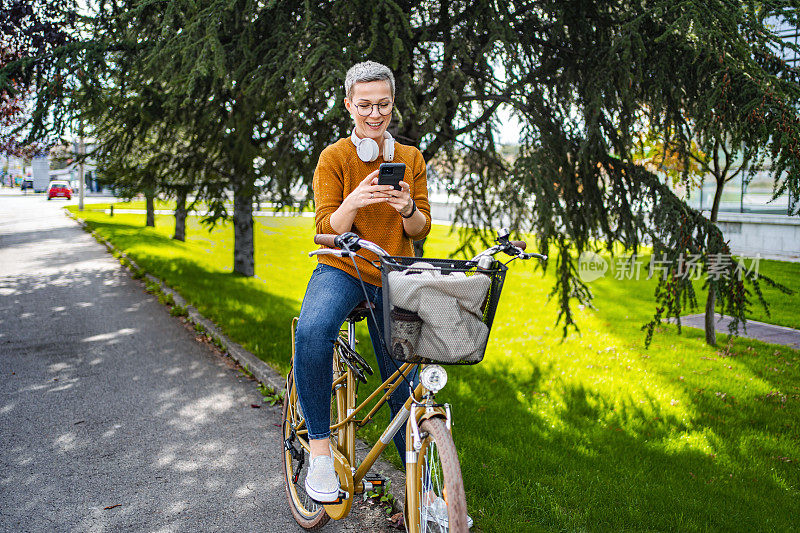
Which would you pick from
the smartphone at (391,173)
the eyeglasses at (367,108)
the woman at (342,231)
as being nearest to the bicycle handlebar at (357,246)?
the woman at (342,231)

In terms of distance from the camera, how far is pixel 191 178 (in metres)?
11.1

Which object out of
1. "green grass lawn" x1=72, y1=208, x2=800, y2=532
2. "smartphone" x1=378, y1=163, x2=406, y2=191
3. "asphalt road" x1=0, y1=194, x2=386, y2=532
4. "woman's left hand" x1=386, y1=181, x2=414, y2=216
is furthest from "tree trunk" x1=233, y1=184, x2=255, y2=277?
"smartphone" x1=378, y1=163, x2=406, y2=191

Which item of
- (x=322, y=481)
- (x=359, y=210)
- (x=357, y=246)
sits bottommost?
(x=322, y=481)

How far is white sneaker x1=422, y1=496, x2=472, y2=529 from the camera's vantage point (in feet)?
7.22

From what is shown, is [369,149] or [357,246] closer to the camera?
[357,246]

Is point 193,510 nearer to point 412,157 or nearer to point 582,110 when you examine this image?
point 412,157

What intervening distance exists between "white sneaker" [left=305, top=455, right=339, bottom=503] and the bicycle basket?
859 mm

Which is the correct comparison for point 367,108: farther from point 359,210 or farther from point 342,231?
point 342,231

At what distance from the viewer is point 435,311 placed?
2.10m

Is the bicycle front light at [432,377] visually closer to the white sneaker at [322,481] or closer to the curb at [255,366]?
the white sneaker at [322,481]

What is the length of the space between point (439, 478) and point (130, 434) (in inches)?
122

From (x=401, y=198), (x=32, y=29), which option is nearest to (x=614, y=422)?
(x=401, y=198)

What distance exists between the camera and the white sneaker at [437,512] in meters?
2.20

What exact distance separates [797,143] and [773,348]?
14.9ft
